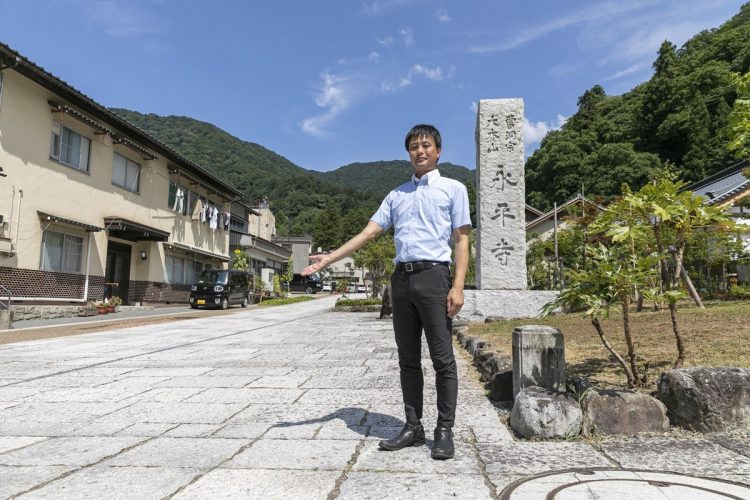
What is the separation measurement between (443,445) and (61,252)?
15037mm

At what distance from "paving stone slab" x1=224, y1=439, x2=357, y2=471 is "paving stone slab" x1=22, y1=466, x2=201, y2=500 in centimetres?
28

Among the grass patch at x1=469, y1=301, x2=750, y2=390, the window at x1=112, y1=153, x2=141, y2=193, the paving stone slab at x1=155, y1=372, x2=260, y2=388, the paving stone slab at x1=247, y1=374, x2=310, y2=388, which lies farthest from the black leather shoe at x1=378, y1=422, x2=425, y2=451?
the window at x1=112, y1=153, x2=141, y2=193

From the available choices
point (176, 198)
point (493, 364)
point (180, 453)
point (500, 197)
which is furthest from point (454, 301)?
point (176, 198)

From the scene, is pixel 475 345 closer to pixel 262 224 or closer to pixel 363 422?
pixel 363 422

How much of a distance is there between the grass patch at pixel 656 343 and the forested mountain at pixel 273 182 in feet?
163

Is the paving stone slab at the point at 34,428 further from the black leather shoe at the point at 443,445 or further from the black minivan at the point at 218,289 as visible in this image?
the black minivan at the point at 218,289

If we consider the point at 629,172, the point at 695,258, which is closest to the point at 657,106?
the point at 629,172

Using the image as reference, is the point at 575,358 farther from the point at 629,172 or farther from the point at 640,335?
the point at 629,172

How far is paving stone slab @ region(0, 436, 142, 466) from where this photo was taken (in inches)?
98.5

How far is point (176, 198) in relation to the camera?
2066cm

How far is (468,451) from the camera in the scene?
2650mm

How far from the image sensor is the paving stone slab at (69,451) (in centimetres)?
250

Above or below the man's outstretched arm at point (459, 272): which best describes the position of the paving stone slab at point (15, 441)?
below

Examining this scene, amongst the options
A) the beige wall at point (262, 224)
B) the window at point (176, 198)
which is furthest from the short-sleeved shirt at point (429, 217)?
the beige wall at point (262, 224)
